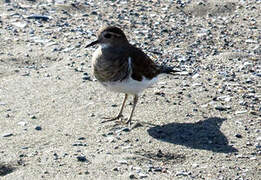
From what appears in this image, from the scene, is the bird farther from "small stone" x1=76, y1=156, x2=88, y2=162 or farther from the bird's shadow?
"small stone" x1=76, y1=156, x2=88, y2=162

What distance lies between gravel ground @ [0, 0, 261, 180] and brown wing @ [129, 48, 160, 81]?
754 millimetres

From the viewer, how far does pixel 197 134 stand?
9367 millimetres

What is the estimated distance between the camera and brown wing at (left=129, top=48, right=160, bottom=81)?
31.3 ft

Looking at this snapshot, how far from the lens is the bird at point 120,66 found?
9.42 metres

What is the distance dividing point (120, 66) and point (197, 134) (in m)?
1.60

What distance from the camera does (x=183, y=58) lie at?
40.8 feet

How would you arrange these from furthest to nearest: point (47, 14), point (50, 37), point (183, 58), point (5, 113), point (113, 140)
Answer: point (47, 14)
point (50, 37)
point (183, 58)
point (5, 113)
point (113, 140)

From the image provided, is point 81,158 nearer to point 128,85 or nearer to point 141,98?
point 128,85

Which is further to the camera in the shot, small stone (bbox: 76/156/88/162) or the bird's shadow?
the bird's shadow

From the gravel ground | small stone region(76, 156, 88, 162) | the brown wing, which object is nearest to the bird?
the brown wing

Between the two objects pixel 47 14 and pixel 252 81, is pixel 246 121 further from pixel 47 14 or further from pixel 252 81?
pixel 47 14

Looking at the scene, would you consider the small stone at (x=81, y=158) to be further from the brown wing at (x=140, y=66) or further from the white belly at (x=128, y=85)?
the brown wing at (x=140, y=66)

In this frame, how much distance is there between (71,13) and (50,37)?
1730mm

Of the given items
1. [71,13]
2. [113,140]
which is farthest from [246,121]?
[71,13]
